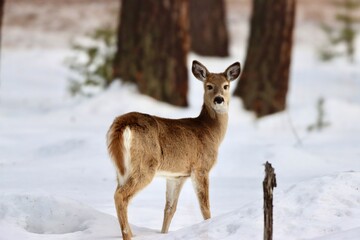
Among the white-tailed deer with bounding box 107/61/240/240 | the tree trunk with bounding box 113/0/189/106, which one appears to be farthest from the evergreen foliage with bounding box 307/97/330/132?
the white-tailed deer with bounding box 107/61/240/240

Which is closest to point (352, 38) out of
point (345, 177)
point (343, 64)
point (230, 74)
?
point (343, 64)

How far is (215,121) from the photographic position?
876 centimetres

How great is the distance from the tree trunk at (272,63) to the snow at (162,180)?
27cm

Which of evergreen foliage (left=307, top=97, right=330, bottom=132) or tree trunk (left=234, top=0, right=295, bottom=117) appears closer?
evergreen foliage (left=307, top=97, right=330, bottom=132)

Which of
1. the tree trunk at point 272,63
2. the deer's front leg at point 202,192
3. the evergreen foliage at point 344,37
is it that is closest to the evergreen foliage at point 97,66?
the tree trunk at point 272,63

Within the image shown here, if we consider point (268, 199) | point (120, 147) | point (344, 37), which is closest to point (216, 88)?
point (120, 147)

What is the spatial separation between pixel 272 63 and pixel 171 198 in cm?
890

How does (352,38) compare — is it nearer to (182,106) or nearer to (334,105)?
(334,105)

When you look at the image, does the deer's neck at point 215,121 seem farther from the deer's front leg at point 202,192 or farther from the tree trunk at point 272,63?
the tree trunk at point 272,63

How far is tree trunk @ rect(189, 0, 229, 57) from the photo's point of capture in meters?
24.2

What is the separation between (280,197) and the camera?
23.5 feet

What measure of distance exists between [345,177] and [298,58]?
65.6ft

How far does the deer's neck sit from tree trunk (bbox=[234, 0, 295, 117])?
7.91m

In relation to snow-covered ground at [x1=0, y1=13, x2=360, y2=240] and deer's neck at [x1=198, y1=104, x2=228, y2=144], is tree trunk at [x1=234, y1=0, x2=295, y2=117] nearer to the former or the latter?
snow-covered ground at [x1=0, y1=13, x2=360, y2=240]
